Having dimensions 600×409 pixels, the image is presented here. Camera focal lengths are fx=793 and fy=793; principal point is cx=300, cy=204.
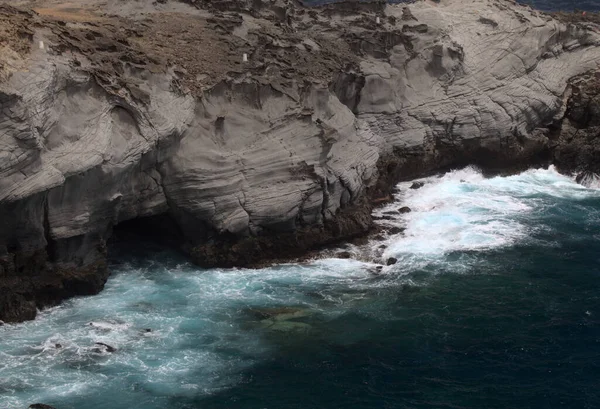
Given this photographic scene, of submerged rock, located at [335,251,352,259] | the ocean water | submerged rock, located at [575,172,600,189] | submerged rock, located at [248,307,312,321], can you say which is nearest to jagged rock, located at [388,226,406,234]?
submerged rock, located at [335,251,352,259]

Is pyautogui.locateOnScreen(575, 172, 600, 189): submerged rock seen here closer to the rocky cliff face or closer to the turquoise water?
the rocky cliff face

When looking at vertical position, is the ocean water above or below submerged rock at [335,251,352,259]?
above

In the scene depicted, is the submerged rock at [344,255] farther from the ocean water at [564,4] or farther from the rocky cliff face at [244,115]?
the ocean water at [564,4]

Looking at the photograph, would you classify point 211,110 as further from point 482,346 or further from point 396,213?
point 482,346

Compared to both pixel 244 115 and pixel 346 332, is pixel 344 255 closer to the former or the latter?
pixel 346 332

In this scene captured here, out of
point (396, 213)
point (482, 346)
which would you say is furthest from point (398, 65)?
point (482, 346)

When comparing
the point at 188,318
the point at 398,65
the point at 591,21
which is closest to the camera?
the point at 188,318

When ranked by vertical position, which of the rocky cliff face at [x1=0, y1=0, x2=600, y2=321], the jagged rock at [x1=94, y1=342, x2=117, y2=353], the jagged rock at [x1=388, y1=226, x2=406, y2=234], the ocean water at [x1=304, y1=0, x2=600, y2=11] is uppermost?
the ocean water at [x1=304, y1=0, x2=600, y2=11]
